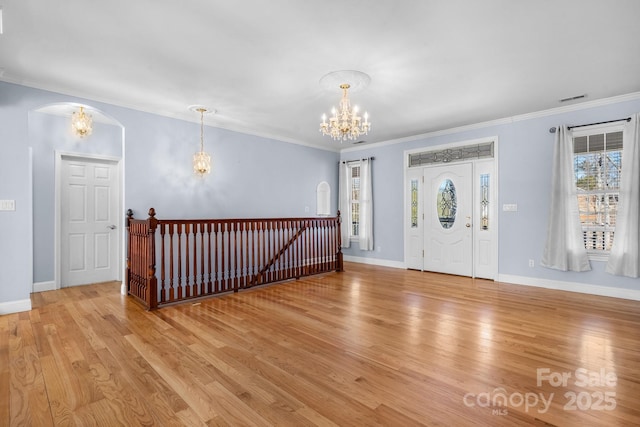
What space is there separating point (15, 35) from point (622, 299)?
753 cm

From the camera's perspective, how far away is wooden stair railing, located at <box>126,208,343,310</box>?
13.6 feet

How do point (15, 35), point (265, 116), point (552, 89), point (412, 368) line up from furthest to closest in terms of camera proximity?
point (265, 116)
point (552, 89)
point (15, 35)
point (412, 368)

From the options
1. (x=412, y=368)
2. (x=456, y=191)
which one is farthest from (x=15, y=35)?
(x=456, y=191)

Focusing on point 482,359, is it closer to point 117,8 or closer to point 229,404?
point 229,404

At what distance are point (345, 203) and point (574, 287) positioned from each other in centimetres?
463

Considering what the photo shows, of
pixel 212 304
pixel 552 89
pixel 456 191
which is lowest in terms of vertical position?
pixel 212 304

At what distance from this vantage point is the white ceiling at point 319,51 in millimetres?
2504

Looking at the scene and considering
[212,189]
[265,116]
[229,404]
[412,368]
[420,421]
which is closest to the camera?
[420,421]

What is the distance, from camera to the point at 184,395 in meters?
2.06

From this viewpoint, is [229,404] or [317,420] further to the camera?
[229,404]

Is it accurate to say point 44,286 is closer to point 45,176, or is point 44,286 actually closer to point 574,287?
point 45,176

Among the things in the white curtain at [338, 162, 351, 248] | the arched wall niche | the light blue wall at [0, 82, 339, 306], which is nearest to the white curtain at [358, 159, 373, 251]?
the white curtain at [338, 162, 351, 248]

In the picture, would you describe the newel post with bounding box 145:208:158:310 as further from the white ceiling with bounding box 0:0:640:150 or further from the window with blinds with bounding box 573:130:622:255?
the window with blinds with bounding box 573:130:622:255

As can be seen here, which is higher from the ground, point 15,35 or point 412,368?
point 15,35
